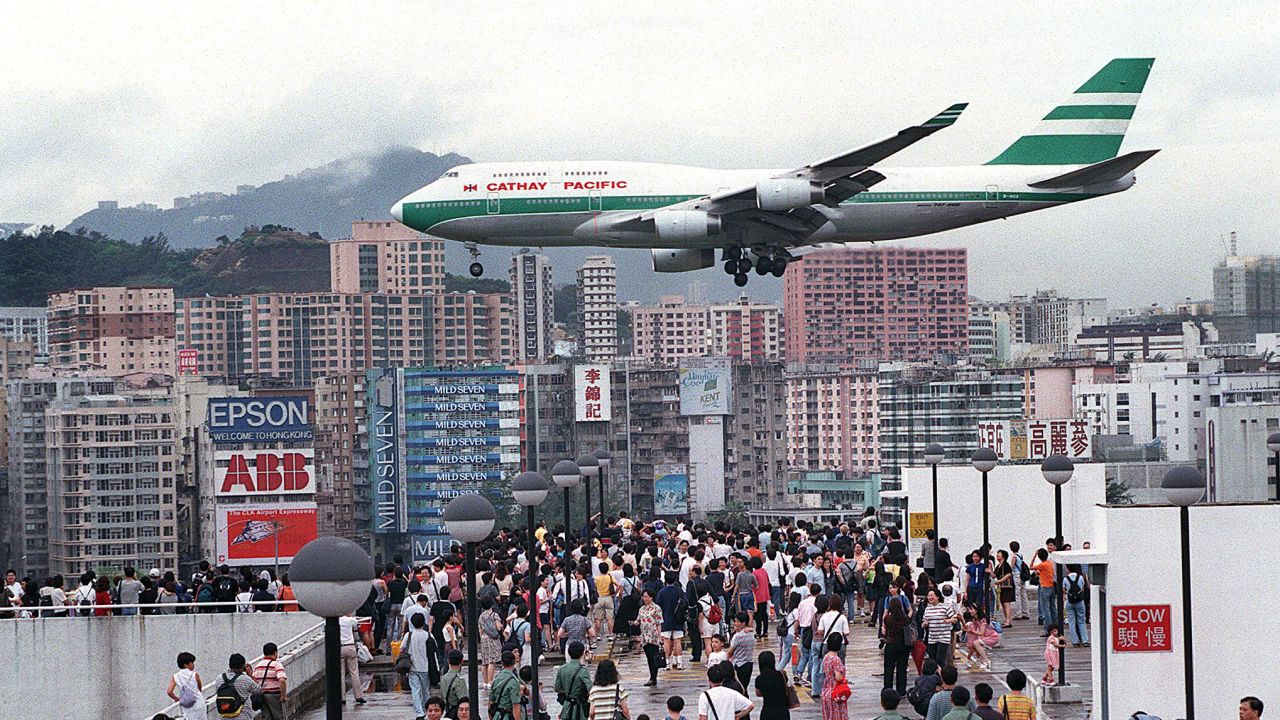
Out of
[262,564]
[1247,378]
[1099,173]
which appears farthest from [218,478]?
[1247,378]

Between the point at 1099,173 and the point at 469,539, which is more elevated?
the point at 1099,173

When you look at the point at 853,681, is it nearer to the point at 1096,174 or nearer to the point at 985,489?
the point at 985,489

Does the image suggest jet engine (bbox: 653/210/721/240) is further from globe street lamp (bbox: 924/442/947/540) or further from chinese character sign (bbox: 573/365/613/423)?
chinese character sign (bbox: 573/365/613/423)

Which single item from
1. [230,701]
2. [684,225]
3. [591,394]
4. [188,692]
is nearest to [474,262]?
[684,225]

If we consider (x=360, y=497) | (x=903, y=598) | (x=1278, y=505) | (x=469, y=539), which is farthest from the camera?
(x=360, y=497)

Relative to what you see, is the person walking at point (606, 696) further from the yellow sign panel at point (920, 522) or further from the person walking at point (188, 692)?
the yellow sign panel at point (920, 522)

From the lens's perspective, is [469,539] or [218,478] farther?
[218,478]

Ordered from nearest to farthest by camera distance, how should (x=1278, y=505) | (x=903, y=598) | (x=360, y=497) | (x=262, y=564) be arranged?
(x=1278, y=505), (x=903, y=598), (x=262, y=564), (x=360, y=497)

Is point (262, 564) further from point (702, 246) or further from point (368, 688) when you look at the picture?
point (368, 688)
